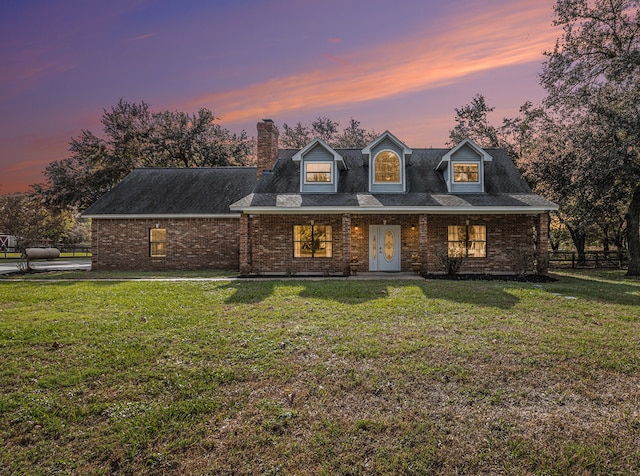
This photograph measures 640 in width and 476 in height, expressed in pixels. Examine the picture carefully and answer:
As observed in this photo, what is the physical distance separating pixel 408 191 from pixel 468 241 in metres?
3.58

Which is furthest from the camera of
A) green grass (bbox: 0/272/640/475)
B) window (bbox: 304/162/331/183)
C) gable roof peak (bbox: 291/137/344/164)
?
window (bbox: 304/162/331/183)

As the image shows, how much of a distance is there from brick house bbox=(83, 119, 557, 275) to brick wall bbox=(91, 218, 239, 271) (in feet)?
0.17

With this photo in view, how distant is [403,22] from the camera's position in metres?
12.7

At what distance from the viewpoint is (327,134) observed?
43.3 metres

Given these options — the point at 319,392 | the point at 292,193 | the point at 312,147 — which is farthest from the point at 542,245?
the point at 319,392

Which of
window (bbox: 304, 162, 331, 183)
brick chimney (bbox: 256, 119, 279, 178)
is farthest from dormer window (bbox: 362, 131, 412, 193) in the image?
brick chimney (bbox: 256, 119, 279, 178)

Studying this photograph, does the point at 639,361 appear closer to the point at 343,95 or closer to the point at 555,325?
the point at 555,325

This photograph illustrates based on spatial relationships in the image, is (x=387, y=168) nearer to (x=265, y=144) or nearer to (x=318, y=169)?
(x=318, y=169)

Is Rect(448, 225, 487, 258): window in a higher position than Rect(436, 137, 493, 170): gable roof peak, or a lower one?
lower

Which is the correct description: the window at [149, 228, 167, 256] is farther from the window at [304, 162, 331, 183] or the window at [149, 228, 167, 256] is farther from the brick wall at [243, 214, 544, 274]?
the window at [304, 162, 331, 183]

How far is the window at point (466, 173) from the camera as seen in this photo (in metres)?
16.4

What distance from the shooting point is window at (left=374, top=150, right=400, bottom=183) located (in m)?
16.3

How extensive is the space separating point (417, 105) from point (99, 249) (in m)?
18.0

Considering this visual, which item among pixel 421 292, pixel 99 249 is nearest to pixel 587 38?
pixel 421 292
